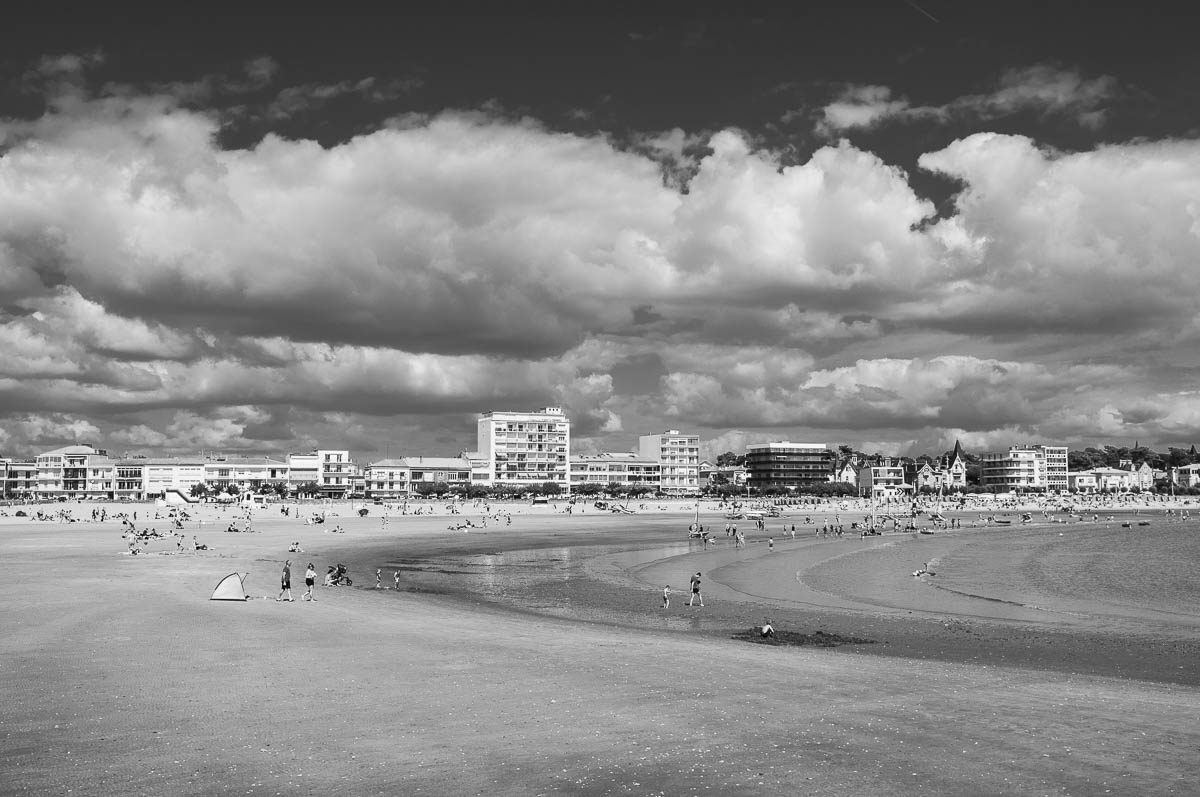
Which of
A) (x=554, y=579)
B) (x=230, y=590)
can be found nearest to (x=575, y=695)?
(x=230, y=590)

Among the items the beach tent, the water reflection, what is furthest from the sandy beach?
the beach tent

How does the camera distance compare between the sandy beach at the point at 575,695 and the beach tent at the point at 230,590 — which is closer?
the sandy beach at the point at 575,695

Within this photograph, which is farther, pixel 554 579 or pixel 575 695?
pixel 554 579

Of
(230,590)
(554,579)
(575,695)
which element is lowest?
(554,579)

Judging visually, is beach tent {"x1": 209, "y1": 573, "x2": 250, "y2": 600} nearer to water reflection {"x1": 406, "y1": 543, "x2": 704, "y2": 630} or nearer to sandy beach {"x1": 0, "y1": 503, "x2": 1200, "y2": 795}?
sandy beach {"x1": 0, "y1": 503, "x2": 1200, "y2": 795}

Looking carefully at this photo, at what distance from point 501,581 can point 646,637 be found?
22577 millimetres

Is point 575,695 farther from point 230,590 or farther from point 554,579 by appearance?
point 554,579

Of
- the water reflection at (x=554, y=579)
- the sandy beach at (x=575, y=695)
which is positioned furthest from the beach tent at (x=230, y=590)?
the water reflection at (x=554, y=579)

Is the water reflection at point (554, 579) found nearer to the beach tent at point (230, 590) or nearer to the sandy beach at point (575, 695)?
the sandy beach at point (575, 695)

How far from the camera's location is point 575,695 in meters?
18.3

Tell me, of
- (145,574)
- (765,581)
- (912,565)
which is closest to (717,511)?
(912,565)

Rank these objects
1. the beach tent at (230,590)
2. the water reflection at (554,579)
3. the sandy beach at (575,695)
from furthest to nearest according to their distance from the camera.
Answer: the water reflection at (554,579) → the beach tent at (230,590) → the sandy beach at (575,695)

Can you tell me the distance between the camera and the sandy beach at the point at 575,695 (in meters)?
13.0

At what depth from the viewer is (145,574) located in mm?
47031
